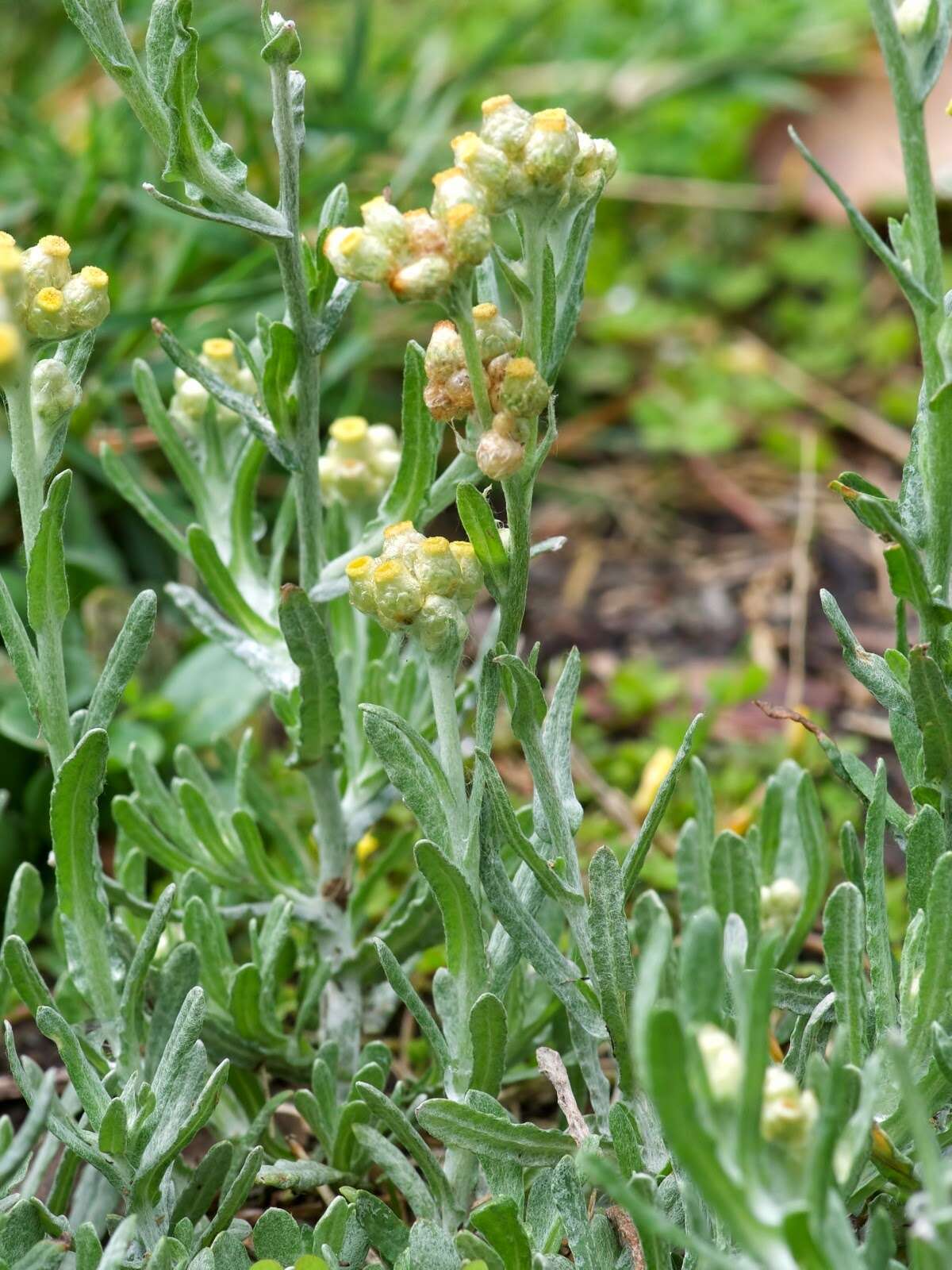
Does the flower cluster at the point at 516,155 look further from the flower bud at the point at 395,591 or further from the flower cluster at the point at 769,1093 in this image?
the flower cluster at the point at 769,1093

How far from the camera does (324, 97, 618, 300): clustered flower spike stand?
1.29m

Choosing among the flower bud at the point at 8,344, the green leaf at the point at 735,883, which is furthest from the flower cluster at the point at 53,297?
the green leaf at the point at 735,883

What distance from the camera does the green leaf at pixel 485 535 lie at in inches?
53.9

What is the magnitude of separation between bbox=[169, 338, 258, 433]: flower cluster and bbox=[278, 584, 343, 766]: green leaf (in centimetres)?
36

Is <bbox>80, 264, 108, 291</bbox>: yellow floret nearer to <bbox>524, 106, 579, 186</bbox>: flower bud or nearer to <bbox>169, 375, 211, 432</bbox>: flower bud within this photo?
<bbox>524, 106, 579, 186</bbox>: flower bud

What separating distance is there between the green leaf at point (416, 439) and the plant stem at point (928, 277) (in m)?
0.56

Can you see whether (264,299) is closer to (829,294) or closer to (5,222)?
(5,222)

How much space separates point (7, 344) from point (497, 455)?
44cm

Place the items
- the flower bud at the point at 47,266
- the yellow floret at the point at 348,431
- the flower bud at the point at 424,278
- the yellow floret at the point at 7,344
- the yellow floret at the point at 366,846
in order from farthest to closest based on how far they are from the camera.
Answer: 1. the yellow floret at the point at 366,846
2. the yellow floret at the point at 348,431
3. the flower bud at the point at 47,266
4. the flower bud at the point at 424,278
5. the yellow floret at the point at 7,344

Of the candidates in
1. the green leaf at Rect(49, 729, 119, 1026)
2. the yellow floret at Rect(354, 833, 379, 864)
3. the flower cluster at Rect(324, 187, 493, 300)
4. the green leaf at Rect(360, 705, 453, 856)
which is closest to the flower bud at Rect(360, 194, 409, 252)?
the flower cluster at Rect(324, 187, 493, 300)

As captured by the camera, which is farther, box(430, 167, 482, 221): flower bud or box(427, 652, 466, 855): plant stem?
box(427, 652, 466, 855): plant stem

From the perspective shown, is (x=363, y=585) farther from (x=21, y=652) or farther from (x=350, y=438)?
(x=350, y=438)

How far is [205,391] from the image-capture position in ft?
6.18

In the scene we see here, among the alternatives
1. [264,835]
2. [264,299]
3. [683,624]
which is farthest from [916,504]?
[264,299]
